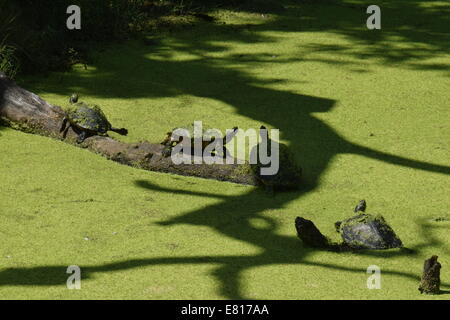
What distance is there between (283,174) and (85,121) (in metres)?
1.23

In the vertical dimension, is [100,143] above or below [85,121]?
below

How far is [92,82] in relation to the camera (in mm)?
6406

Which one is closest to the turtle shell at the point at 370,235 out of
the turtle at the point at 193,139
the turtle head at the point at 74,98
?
the turtle at the point at 193,139

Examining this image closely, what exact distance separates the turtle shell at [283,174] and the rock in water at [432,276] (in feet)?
4.41

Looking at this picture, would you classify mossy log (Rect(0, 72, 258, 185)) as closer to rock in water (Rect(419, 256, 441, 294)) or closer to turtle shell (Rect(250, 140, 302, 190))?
turtle shell (Rect(250, 140, 302, 190))

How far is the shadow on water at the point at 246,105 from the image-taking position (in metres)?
3.79

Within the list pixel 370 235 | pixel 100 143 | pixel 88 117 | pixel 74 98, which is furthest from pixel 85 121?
pixel 370 235

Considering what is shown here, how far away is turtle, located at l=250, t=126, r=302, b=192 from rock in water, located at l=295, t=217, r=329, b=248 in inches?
28.2

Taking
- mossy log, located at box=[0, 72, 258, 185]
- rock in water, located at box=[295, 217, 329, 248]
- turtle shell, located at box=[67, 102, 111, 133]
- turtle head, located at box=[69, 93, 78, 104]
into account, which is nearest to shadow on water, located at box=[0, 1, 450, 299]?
rock in water, located at box=[295, 217, 329, 248]

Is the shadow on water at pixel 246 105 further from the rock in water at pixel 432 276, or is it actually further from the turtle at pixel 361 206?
the turtle at pixel 361 206

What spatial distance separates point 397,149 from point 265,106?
1.06 m

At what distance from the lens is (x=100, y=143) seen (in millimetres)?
5234

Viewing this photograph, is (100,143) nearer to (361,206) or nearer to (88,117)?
(88,117)

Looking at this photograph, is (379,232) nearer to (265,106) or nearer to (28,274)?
(28,274)
